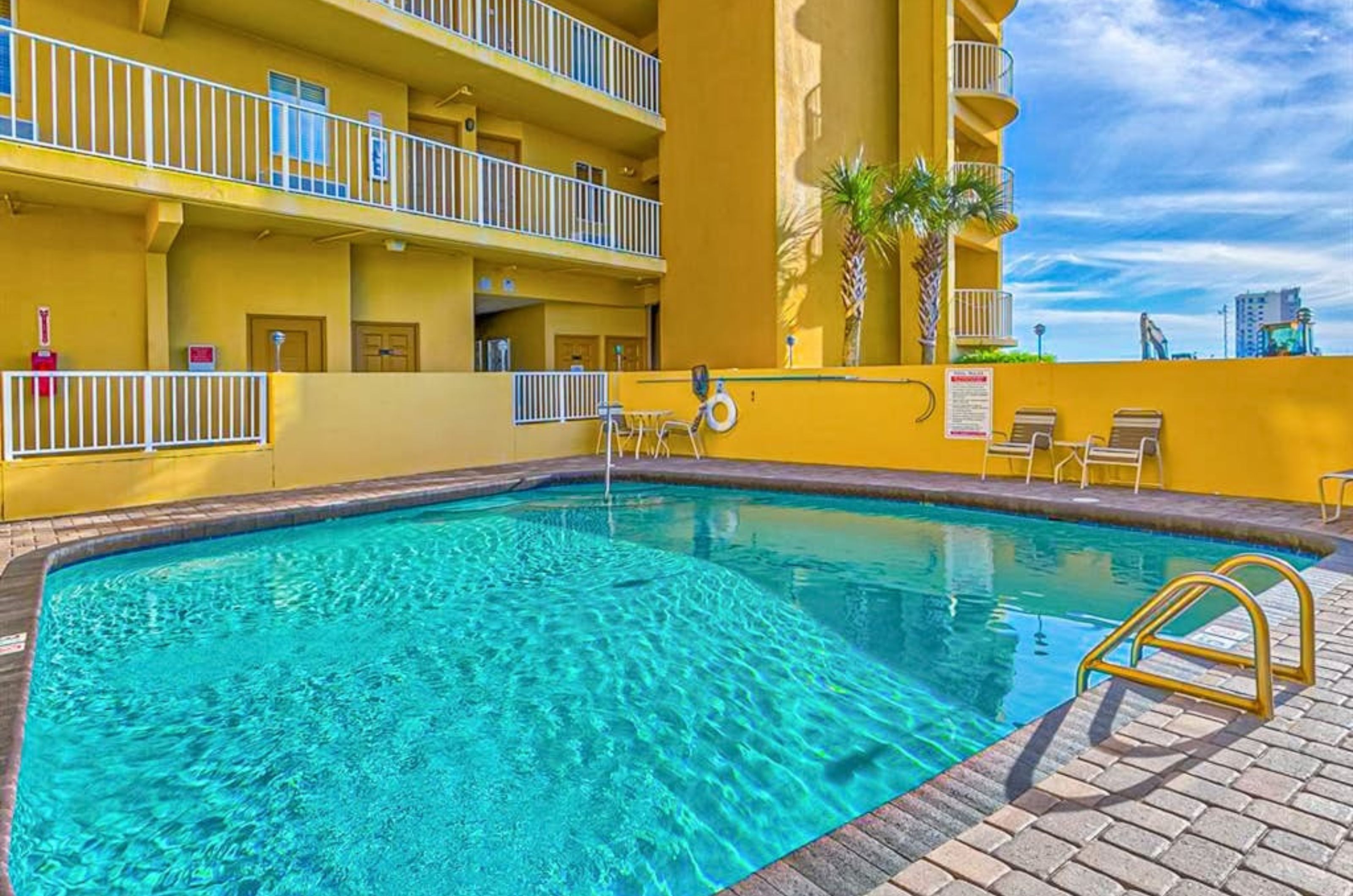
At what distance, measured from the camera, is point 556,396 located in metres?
14.0

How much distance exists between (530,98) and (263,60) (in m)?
4.25

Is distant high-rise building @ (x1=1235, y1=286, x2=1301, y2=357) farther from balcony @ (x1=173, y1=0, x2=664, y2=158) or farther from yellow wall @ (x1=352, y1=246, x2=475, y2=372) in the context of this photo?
yellow wall @ (x1=352, y1=246, x2=475, y2=372)

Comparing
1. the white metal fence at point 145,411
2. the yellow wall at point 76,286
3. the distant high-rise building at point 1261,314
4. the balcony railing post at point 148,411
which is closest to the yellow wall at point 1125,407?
the distant high-rise building at point 1261,314

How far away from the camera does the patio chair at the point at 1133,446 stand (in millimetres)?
9469

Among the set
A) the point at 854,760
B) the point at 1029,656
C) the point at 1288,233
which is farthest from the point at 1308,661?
the point at 1288,233

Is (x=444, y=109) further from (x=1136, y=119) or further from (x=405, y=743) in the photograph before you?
(x=1136, y=119)

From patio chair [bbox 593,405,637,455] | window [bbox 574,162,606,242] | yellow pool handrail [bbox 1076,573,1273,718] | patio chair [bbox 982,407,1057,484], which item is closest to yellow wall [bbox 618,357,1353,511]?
patio chair [bbox 982,407,1057,484]

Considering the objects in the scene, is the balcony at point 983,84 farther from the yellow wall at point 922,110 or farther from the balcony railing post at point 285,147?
the balcony railing post at point 285,147

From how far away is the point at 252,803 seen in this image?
3355 mm

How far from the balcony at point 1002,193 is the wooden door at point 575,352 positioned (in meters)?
8.40

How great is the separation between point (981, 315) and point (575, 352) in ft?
29.8

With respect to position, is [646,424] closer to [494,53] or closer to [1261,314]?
[494,53]

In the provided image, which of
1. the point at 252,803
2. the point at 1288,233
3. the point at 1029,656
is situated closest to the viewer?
the point at 252,803

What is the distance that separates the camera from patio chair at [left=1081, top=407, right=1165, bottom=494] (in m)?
9.47
